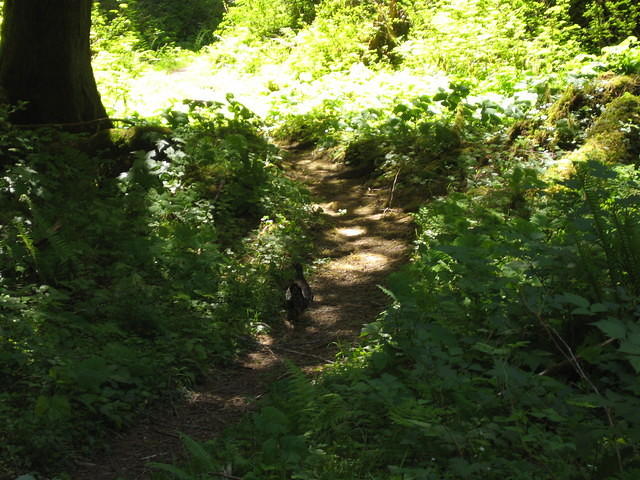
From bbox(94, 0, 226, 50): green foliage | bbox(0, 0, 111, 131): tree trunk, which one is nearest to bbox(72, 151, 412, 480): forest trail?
bbox(0, 0, 111, 131): tree trunk

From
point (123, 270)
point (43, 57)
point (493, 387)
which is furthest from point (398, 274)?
point (43, 57)

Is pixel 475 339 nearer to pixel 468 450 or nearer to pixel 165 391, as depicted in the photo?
pixel 468 450

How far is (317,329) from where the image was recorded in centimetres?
555

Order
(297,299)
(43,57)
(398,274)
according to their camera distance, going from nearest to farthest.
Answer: (398,274) → (297,299) → (43,57)

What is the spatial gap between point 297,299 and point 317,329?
1.25 ft

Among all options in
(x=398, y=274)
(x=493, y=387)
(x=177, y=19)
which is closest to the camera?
(x=493, y=387)

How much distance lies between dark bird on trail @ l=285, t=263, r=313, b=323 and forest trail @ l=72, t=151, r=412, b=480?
0.30ft

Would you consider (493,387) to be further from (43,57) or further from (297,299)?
(43,57)

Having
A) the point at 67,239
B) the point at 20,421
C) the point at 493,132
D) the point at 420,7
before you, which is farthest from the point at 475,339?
the point at 420,7

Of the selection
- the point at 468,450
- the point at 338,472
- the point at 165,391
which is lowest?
the point at 165,391

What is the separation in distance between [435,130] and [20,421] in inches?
262

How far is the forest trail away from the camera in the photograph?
3.78 meters

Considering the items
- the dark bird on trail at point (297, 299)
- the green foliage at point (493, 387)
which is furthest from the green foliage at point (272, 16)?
the green foliage at point (493, 387)

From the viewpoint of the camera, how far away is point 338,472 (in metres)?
2.90
